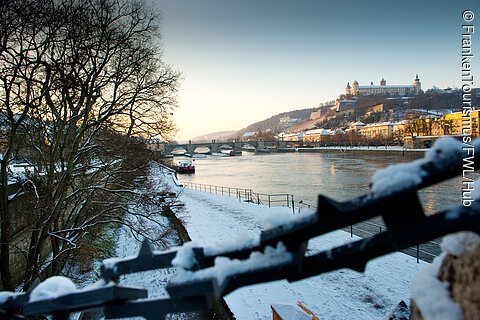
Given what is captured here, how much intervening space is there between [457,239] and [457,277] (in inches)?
7.7

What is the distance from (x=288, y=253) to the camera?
5.31ft

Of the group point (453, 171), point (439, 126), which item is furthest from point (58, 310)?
point (439, 126)

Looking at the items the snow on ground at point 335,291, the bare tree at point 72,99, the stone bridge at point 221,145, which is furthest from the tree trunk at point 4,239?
the stone bridge at point 221,145

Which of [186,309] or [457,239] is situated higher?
[457,239]

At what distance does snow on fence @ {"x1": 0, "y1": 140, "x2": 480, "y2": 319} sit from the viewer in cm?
146

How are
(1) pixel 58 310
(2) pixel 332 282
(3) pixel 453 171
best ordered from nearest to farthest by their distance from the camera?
(3) pixel 453 171
(1) pixel 58 310
(2) pixel 332 282

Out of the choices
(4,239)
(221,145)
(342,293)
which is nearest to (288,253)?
(4,239)

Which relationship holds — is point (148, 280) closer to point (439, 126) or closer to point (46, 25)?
point (46, 25)

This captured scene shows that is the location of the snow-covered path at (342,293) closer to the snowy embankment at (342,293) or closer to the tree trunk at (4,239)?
the snowy embankment at (342,293)

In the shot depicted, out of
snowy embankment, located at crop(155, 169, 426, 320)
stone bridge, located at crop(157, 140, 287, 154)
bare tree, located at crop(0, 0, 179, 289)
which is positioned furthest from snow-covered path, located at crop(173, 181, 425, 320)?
stone bridge, located at crop(157, 140, 287, 154)

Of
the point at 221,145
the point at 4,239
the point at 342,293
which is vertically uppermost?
the point at 221,145

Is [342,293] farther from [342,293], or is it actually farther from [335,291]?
[335,291]

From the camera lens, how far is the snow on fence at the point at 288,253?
146cm

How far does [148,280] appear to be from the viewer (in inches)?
537
